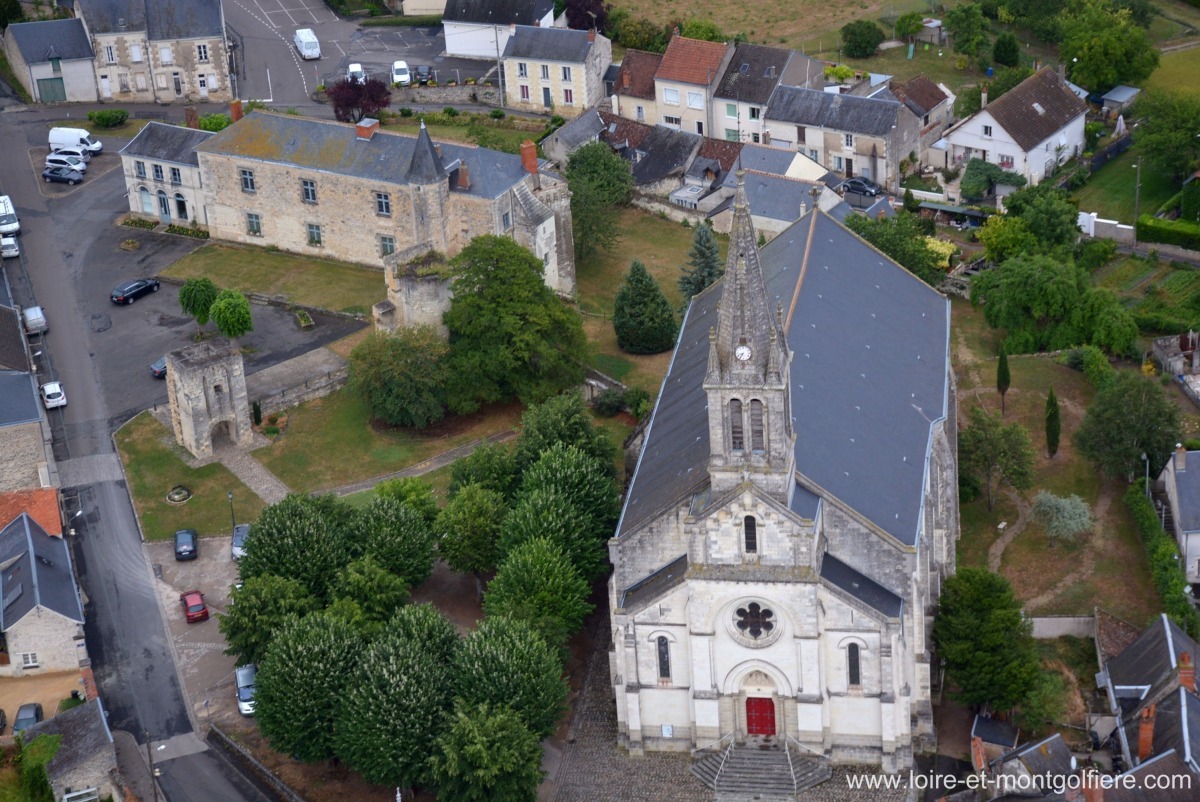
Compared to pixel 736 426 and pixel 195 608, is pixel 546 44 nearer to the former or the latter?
pixel 195 608

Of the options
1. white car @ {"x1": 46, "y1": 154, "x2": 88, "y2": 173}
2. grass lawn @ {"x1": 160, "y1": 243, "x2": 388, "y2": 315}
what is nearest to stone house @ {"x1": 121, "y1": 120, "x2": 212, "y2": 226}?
grass lawn @ {"x1": 160, "y1": 243, "x2": 388, "y2": 315}

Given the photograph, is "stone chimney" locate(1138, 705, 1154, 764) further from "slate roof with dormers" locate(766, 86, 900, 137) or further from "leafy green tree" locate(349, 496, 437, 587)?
"slate roof with dormers" locate(766, 86, 900, 137)

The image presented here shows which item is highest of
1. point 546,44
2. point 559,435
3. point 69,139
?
point 546,44

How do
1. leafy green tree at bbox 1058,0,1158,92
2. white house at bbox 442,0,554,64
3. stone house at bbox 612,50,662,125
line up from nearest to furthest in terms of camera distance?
stone house at bbox 612,50,662,125, leafy green tree at bbox 1058,0,1158,92, white house at bbox 442,0,554,64

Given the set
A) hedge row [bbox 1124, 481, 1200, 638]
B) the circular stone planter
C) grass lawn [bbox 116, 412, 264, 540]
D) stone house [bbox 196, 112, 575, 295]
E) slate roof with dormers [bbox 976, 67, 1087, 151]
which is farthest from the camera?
slate roof with dormers [bbox 976, 67, 1087, 151]

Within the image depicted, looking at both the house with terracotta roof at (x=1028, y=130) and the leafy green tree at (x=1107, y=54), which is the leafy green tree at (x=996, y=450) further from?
the leafy green tree at (x=1107, y=54)

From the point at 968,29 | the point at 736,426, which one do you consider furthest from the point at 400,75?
the point at 736,426

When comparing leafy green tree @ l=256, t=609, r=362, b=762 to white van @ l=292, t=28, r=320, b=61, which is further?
white van @ l=292, t=28, r=320, b=61
